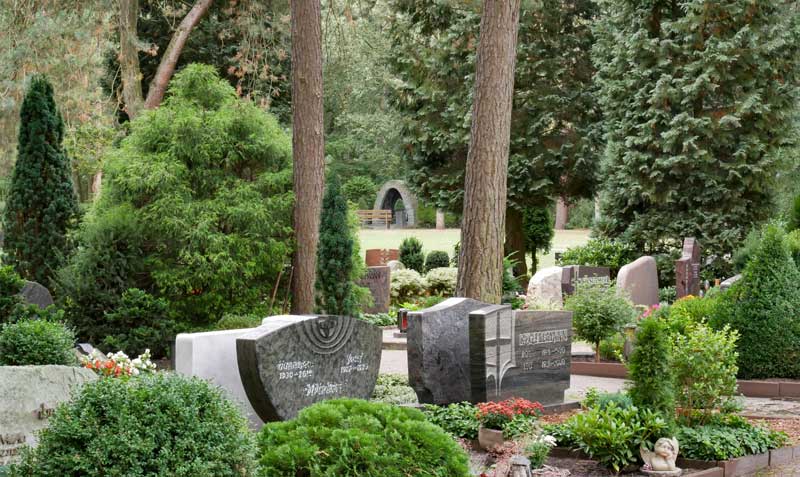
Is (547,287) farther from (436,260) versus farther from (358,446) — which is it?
(358,446)

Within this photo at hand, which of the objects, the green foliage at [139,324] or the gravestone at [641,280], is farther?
the gravestone at [641,280]

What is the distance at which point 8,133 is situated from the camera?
2964cm

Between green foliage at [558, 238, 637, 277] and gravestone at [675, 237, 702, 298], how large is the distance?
267 centimetres

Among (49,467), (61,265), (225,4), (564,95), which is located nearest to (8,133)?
(225,4)

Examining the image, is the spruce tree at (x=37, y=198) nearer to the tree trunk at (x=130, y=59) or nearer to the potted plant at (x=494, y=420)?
the tree trunk at (x=130, y=59)

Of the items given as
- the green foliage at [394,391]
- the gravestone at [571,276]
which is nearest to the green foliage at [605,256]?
the gravestone at [571,276]

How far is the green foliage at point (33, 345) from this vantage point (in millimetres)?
10906

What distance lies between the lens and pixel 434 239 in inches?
2170

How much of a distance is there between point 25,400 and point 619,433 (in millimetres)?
5207

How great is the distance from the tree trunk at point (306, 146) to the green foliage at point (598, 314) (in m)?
4.96

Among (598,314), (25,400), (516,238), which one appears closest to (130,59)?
(516,238)

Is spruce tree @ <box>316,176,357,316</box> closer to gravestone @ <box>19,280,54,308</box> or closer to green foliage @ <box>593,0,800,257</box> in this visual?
gravestone @ <box>19,280,54,308</box>

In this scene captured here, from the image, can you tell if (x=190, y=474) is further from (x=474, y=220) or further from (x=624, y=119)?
(x=624, y=119)

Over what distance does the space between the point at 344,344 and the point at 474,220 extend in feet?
15.9
